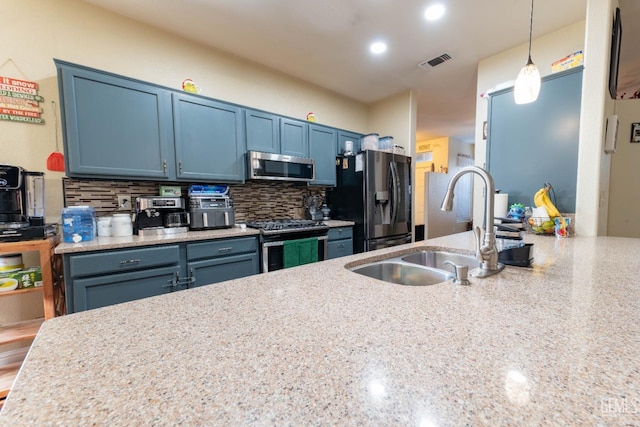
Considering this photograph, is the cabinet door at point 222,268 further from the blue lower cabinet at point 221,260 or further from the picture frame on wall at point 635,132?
the picture frame on wall at point 635,132

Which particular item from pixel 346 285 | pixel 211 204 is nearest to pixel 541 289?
pixel 346 285

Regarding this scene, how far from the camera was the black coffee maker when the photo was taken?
4.93 feet

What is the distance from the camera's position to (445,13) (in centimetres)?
211

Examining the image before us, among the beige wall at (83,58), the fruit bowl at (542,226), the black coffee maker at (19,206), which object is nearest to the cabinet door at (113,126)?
the black coffee maker at (19,206)

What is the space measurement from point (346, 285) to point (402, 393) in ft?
1.54

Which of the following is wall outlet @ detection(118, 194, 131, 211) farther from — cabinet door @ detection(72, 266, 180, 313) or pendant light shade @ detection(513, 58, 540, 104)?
pendant light shade @ detection(513, 58, 540, 104)

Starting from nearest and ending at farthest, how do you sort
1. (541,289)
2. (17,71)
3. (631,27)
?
(541,289) < (17,71) < (631,27)

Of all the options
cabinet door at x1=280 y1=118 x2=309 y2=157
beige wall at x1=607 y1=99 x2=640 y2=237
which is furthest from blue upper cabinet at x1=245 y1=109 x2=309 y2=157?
beige wall at x1=607 y1=99 x2=640 y2=237

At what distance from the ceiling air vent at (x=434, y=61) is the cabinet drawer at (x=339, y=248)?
223cm

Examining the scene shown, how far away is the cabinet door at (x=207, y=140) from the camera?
7.30 ft

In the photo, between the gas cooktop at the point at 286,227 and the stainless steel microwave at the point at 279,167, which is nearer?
the gas cooktop at the point at 286,227

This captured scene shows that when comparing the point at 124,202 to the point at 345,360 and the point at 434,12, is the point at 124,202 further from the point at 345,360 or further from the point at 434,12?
the point at 434,12

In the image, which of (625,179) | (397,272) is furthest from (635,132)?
(397,272)

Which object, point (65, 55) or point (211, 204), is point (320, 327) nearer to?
point (211, 204)
